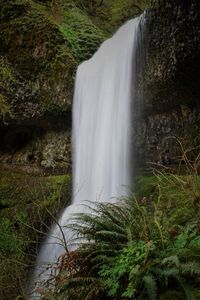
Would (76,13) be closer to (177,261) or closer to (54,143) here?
(54,143)

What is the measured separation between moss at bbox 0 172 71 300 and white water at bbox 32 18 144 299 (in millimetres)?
433

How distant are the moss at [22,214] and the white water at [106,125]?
1.42 ft

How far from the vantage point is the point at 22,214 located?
898 cm

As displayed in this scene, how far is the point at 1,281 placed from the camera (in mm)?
5949

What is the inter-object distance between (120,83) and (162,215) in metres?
6.56

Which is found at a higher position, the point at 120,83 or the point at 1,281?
the point at 120,83

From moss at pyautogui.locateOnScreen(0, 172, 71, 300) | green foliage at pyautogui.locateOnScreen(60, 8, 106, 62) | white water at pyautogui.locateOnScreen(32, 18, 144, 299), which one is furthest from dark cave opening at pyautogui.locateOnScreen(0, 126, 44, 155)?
green foliage at pyautogui.locateOnScreen(60, 8, 106, 62)

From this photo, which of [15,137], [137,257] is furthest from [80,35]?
[137,257]

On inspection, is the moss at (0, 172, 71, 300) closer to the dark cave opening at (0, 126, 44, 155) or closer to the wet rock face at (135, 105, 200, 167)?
the dark cave opening at (0, 126, 44, 155)

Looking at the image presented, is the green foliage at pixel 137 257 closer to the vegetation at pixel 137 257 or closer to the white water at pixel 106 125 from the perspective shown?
the vegetation at pixel 137 257

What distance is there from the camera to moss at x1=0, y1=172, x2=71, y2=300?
20.6 feet

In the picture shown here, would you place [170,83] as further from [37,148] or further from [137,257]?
[37,148]

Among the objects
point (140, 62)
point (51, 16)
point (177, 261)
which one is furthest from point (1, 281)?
point (51, 16)

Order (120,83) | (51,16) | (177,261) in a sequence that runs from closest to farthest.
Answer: (177,261)
(120,83)
(51,16)
